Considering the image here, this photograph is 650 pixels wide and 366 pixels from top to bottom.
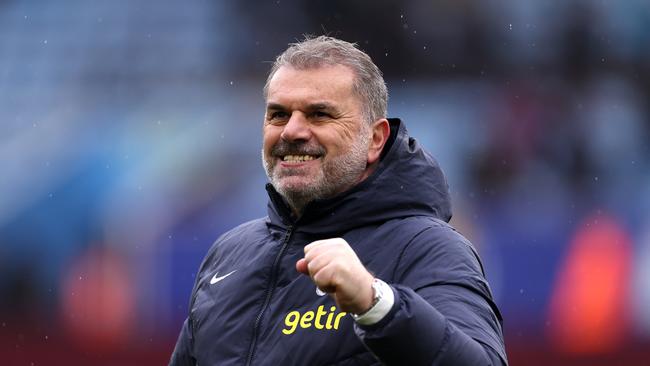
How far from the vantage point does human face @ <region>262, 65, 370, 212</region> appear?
110 inches

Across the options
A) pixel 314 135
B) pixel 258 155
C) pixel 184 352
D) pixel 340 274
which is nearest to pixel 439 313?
pixel 340 274

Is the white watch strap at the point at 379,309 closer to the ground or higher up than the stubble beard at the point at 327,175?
closer to the ground

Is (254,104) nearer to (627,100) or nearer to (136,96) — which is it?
(136,96)

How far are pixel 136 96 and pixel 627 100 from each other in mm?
3433

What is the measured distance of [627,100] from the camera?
7949 millimetres

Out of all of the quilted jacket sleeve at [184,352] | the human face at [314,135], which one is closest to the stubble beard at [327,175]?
the human face at [314,135]

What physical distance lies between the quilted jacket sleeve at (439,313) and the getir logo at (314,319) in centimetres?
16

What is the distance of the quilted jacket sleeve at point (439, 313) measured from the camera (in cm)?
223

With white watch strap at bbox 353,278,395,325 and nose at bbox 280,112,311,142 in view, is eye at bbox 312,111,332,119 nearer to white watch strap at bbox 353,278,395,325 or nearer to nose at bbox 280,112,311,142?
nose at bbox 280,112,311,142

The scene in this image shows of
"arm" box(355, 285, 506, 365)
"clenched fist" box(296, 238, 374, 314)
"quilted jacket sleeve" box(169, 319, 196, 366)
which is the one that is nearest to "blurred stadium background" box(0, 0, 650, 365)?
"quilted jacket sleeve" box(169, 319, 196, 366)

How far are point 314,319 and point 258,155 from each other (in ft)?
17.6

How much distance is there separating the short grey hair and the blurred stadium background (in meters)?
4.37

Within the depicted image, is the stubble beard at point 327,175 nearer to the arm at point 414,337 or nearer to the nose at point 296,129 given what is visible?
the nose at point 296,129

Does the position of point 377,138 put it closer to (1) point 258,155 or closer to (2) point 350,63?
(2) point 350,63
